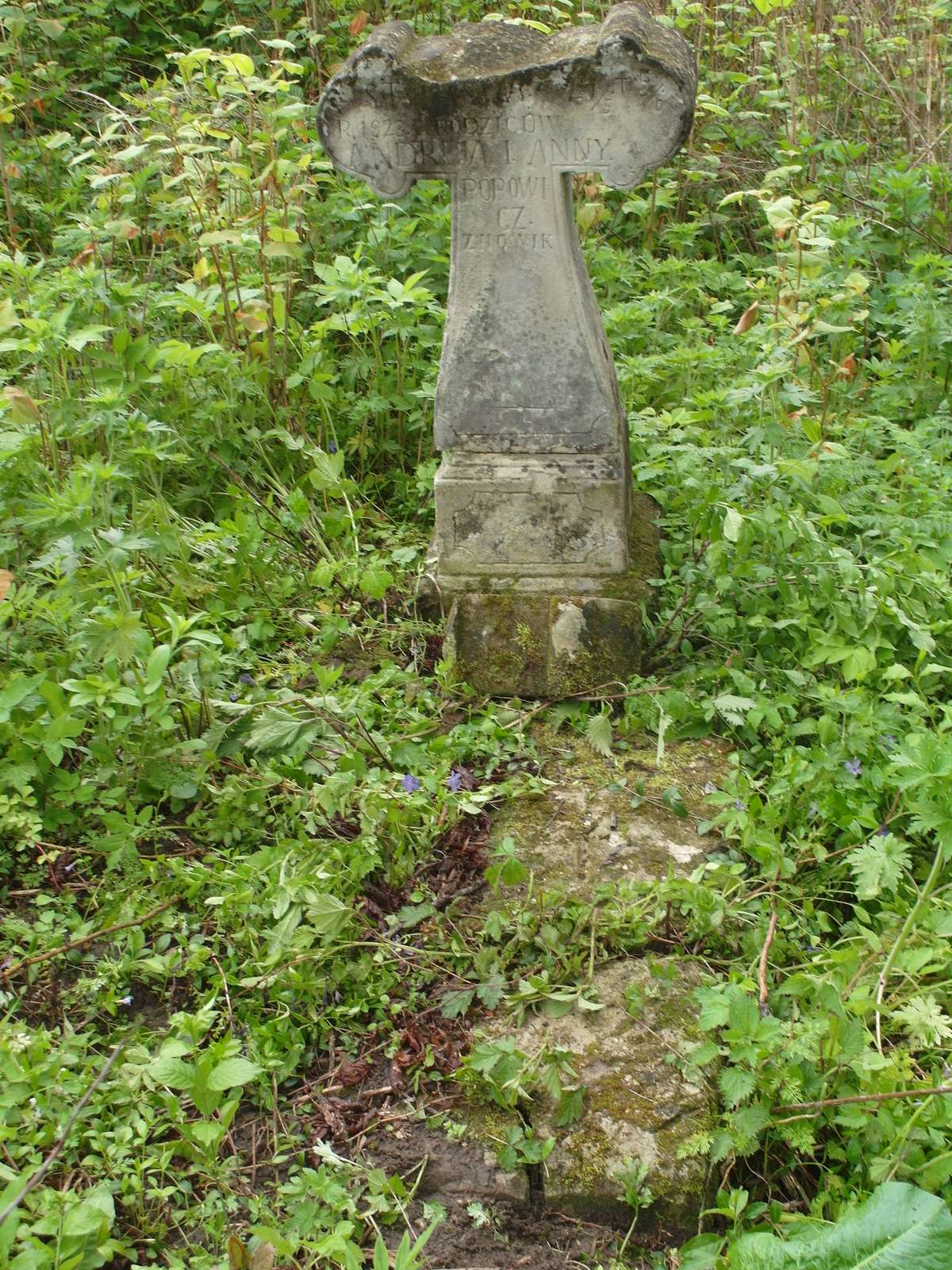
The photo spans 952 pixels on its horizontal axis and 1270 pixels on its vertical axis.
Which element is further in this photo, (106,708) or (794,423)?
(794,423)

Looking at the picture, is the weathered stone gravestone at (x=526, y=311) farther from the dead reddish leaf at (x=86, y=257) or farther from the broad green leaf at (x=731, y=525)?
the dead reddish leaf at (x=86, y=257)

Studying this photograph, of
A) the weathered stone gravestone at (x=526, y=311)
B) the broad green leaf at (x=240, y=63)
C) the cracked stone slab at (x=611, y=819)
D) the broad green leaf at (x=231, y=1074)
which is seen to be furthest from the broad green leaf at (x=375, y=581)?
the broad green leaf at (x=240, y=63)

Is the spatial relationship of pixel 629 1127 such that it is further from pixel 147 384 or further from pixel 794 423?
pixel 147 384

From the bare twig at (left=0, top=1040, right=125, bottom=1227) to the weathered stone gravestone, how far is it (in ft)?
4.81

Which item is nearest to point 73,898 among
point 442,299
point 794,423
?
point 794,423

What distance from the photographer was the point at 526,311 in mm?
3225

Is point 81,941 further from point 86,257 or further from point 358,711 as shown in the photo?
point 86,257

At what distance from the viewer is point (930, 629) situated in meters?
3.13

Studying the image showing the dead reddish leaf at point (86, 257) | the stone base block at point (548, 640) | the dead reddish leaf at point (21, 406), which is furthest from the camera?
the dead reddish leaf at point (86, 257)

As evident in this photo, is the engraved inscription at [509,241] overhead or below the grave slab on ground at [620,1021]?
overhead

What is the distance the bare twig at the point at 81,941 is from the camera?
2.59 meters

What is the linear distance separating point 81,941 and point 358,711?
36.1 inches

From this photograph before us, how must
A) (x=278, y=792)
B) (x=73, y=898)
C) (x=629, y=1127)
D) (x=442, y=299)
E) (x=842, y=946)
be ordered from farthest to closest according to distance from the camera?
(x=442, y=299), (x=278, y=792), (x=73, y=898), (x=842, y=946), (x=629, y=1127)

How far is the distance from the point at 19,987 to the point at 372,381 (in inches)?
101
